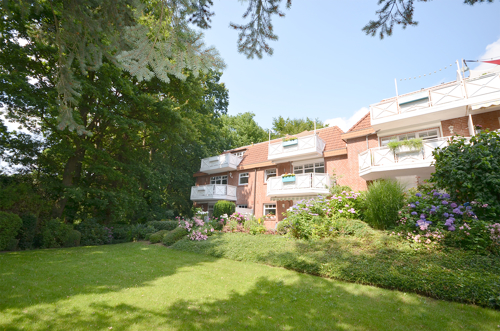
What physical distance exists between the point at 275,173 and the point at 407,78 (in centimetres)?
1104

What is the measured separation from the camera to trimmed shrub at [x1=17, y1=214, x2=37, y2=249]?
11.0 metres

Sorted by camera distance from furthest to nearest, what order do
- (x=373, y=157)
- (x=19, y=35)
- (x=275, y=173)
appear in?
(x=275, y=173) → (x=373, y=157) → (x=19, y=35)

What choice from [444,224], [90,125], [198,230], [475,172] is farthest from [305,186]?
[90,125]

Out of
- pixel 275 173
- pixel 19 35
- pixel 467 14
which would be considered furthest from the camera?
pixel 275 173

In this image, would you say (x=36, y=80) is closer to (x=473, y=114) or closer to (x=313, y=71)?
(x=313, y=71)

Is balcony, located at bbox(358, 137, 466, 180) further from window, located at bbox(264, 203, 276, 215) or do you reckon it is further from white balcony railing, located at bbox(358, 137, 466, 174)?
window, located at bbox(264, 203, 276, 215)

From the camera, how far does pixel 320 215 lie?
1124cm

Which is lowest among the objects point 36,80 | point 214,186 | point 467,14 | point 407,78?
point 214,186

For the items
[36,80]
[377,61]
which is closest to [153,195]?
[36,80]

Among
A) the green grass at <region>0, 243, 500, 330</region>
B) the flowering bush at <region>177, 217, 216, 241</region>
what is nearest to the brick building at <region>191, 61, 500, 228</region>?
the flowering bush at <region>177, 217, 216, 241</region>

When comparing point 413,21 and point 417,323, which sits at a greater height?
point 413,21

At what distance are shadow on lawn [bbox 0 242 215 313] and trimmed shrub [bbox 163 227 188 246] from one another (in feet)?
7.68

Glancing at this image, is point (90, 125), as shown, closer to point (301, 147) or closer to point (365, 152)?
point (301, 147)

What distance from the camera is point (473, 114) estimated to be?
39.7 ft
